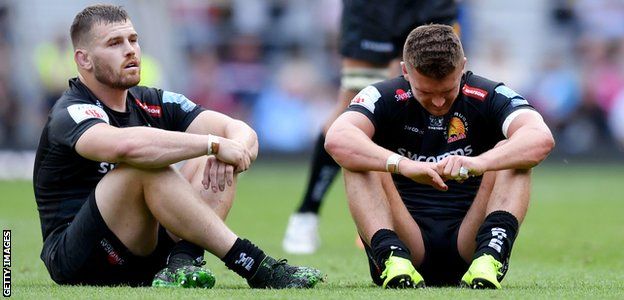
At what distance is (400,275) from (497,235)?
497 mm

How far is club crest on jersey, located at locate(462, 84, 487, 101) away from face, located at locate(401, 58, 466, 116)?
103mm

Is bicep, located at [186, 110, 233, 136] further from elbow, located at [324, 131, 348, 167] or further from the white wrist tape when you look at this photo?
the white wrist tape

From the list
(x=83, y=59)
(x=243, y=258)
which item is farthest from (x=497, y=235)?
(x=83, y=59)

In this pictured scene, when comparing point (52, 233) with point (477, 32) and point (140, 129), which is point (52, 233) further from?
point (477, 32)

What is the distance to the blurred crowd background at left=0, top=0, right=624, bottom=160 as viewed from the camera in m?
20.9

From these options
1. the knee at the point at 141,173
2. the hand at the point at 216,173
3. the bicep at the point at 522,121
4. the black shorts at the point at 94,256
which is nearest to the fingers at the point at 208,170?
the hand at the point at 216,173

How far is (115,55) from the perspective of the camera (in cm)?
629

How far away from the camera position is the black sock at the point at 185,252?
6.06 metres

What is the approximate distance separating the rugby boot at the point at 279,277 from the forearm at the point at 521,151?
1009 mm

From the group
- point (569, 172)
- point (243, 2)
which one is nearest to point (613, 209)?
point (569, 172)

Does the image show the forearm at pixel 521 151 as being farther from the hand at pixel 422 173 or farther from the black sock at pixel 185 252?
the black sock at pixel 185 252

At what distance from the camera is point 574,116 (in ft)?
69.4

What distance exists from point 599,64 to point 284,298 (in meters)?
17.3

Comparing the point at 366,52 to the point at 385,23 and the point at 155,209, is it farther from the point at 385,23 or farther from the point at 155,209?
the point at 155,209
